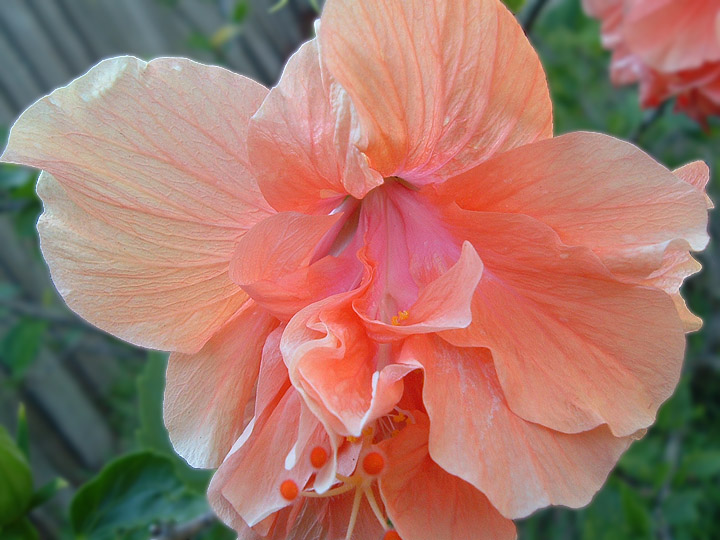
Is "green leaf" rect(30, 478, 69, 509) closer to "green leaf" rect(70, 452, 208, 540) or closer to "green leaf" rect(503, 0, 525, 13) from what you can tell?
"green leaf" rect(70, 452, 208, 540)

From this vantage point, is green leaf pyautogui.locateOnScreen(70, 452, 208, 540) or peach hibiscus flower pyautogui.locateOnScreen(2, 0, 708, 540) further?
green leaf pyautogui.locateOnScreen(70, 452, 208, 540)

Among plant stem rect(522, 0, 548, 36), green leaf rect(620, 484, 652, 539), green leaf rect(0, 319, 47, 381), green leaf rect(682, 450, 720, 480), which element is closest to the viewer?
plant stem rect(522, 0, 548, 36)

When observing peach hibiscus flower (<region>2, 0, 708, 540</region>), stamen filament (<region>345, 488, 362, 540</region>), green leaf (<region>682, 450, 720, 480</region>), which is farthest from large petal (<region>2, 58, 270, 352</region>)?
green leaf (<region>682, 450, 720, 480</region>)

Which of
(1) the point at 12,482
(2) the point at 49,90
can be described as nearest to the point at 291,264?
(1) the point at 12,482

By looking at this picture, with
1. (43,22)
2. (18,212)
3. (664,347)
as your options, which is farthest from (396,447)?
(43,22)

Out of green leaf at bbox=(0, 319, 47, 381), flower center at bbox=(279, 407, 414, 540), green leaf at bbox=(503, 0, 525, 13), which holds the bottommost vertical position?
green leaf at bbox=(0, 319, 47, 381)

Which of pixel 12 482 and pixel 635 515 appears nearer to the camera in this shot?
pixel 12 482

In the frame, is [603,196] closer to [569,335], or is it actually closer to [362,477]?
[569,335]
